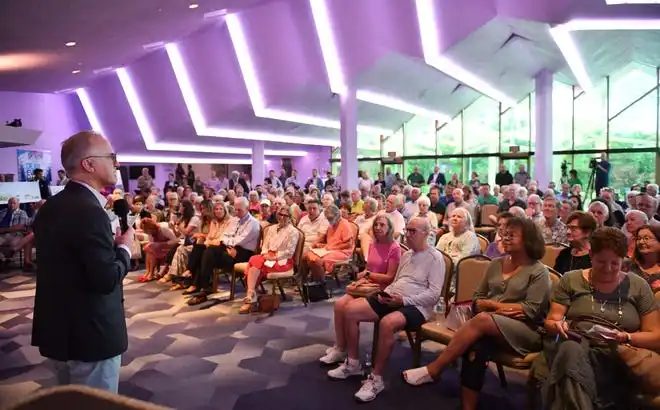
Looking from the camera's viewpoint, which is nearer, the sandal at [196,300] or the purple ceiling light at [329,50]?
the sandal at [196,300]

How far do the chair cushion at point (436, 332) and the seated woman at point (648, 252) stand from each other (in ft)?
4.21

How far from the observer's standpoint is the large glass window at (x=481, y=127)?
20.0m

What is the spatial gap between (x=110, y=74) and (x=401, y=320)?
1389 centimetres

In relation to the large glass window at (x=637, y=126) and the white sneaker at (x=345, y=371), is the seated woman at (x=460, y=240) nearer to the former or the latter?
the white sneaker at (x=345, y=371)

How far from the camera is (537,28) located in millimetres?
10289

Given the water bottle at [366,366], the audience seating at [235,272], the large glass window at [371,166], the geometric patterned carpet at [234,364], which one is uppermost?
the large glass window at [371,166]

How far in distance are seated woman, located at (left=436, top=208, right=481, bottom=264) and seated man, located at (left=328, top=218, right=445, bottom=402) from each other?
125 cm

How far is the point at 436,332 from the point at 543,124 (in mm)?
12131

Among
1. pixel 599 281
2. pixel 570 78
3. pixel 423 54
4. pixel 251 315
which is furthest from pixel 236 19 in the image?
Result: pixel 599 281

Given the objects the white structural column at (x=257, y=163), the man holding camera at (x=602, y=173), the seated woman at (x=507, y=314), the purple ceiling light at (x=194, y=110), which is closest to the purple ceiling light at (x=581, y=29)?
the man holding camera at (x=602, y=173)

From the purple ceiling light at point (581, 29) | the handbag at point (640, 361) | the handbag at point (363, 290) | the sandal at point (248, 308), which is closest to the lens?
the handbag at point (640, 361)

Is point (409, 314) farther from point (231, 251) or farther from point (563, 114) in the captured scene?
point (563, 114)

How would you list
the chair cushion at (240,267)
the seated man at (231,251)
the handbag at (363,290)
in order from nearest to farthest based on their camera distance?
the handbag at (363,290) → the chair cushion at (240,267) → the seated man at (231,251)

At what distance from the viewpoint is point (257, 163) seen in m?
18.3
